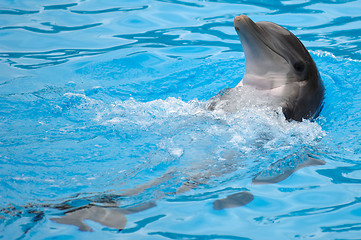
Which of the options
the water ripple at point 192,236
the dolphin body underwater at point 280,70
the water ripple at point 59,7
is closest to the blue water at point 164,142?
the water ripple at point 192,236

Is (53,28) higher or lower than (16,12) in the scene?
lower

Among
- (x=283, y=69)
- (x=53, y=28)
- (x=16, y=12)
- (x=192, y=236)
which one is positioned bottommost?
(x=192, y=236)

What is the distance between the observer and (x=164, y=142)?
4.64 meters

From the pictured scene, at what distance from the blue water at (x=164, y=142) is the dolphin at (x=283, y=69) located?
0.22m

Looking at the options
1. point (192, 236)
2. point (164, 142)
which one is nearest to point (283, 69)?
point (164, 142)

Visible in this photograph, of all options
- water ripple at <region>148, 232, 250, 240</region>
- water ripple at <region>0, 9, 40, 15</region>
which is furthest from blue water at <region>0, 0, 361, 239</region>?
water ripple at <region>0, 9, 40, 15</region>

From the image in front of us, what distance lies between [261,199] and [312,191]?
0.49 metres

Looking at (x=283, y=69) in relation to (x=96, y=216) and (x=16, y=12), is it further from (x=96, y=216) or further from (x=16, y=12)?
(x=16, y=12)

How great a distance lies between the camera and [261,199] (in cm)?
390

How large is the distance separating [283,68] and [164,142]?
1570 mm

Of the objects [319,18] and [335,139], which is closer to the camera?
[335,139]

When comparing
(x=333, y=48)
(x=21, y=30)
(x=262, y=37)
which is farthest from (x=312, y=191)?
(x=21, y=30)

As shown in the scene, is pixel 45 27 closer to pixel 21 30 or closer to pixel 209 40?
pixel 21 30

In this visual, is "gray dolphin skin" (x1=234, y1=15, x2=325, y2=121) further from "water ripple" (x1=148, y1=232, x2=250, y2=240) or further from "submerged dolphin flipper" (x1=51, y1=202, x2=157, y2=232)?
"submerged dolphin flipper" (x1=51, y1=202, x2=157, y2=232)
